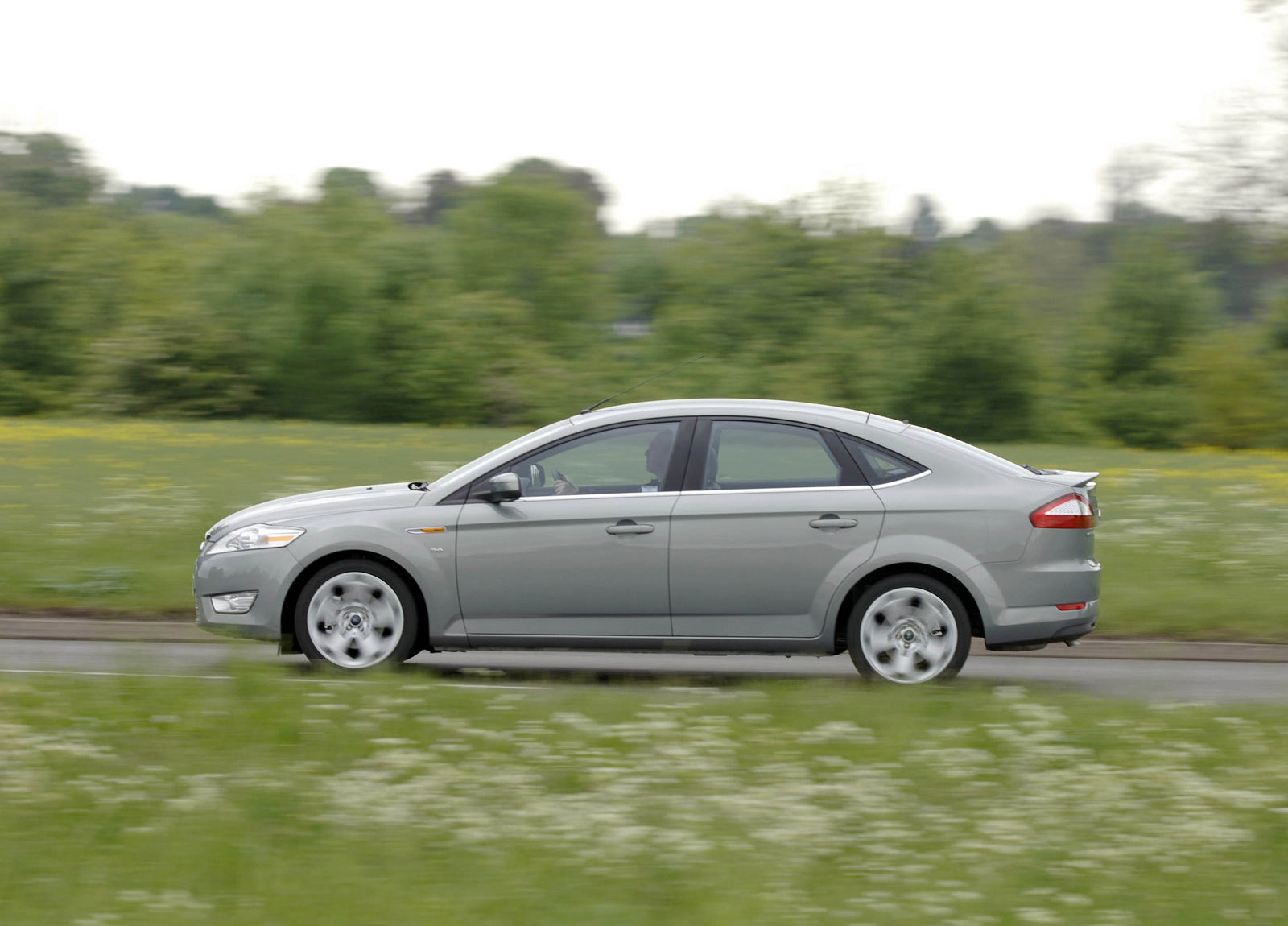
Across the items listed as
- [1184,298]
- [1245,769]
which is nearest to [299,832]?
[1245,769]

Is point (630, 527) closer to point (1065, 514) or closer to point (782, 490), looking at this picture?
point (782, 490)

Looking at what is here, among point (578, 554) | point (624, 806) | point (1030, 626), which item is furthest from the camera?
point (578, 554)

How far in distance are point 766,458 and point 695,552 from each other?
0.67 meters

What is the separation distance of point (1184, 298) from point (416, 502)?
44.9 metres

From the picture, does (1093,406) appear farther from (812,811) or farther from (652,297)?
(812,811)

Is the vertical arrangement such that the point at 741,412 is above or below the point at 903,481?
above

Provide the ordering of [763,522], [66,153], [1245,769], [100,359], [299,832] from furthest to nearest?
[66,153] → [100,359] → [763,522] → [1245,769] → [299,832]

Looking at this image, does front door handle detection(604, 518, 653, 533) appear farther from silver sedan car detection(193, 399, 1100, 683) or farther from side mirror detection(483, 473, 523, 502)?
side mirror detection(483, 473, 523, 502)

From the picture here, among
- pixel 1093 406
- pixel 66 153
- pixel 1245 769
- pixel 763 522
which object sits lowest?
pixel 1245 769

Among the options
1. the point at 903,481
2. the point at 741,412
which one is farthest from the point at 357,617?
the point at 903,481

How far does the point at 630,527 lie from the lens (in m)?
8.06

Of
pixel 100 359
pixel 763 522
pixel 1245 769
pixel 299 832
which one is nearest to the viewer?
pixel 299 832

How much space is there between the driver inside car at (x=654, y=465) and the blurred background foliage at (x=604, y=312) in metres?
32.3

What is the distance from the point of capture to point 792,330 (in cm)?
4506
